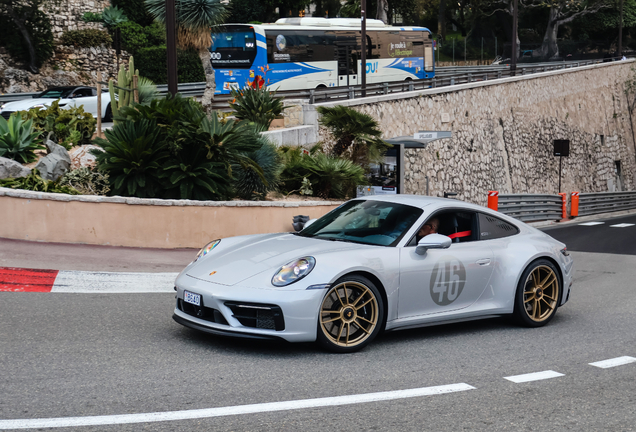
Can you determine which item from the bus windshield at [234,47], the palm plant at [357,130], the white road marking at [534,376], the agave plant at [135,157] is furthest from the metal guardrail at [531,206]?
the white road marking at [534,376]

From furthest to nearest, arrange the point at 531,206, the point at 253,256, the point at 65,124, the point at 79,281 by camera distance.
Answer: the point at 531,206, the point at 65,124, the point at 79,281, the point at 253,256

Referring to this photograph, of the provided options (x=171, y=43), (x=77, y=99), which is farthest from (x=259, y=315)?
(x=77, y=99)

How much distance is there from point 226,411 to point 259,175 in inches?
351

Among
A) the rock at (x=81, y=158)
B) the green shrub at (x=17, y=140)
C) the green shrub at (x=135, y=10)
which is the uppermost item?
the green shrub at (x=135, y=10)

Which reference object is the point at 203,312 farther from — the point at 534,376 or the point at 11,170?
the point at 11,170

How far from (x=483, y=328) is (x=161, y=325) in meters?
3.25

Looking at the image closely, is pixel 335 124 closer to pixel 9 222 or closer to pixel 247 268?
pixel 9 222

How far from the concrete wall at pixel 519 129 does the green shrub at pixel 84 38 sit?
22.8 m

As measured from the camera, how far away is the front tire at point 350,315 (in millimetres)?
5797

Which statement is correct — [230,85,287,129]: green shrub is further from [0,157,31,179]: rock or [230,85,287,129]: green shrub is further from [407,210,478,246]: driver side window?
[407,210,478,246]: driver side window

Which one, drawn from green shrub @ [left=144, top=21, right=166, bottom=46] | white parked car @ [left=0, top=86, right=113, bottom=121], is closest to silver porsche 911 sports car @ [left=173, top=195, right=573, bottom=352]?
white parked car @ [left=0, top=86, right=113, bottom=121]

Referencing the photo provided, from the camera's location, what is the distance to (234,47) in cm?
2984

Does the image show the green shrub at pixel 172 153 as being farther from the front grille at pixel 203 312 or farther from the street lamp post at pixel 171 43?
the front grille at pixel 203 312

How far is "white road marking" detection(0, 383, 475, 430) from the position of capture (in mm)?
4059
